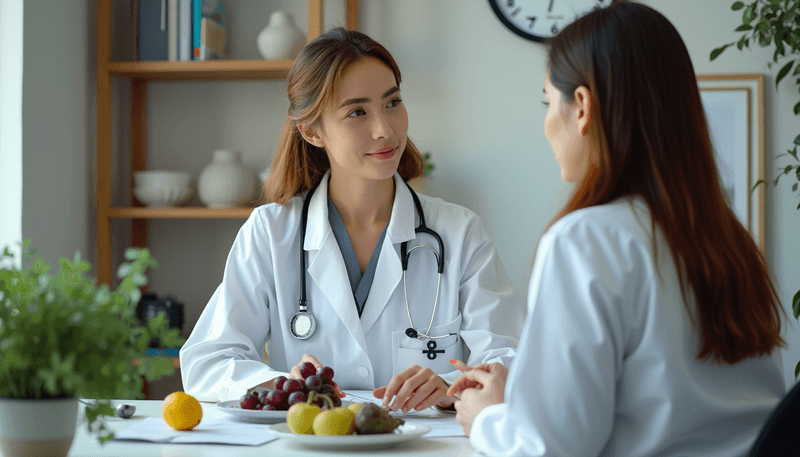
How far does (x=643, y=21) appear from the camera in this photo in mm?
945

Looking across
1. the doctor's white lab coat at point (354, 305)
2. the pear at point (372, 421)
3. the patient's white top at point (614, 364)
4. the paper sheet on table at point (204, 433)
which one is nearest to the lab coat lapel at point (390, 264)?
the doctor's white lab coat at point (354, 305)

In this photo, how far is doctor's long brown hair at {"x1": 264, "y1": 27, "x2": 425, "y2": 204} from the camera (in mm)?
1882

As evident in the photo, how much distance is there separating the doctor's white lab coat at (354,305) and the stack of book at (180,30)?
113cm

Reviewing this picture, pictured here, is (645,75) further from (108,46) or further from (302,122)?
(108,46)

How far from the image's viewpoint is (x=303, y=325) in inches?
71.4

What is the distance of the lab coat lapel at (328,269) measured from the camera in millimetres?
1813

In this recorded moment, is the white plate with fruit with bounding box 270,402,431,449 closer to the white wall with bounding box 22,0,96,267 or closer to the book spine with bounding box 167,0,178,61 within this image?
the white wall with bounding box 22,0,96,267

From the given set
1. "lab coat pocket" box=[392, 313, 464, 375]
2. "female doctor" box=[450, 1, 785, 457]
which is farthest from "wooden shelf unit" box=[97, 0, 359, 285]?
"female doctor" box=[450, 1, 785, 457]

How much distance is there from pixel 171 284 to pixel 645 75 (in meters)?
2.53

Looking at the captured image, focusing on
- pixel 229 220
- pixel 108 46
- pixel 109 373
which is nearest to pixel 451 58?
pixel 229 220

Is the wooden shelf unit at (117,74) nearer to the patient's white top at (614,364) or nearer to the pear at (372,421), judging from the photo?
the pear at (372,421)

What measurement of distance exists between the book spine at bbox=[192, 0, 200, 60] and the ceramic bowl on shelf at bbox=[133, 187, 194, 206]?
0.51m

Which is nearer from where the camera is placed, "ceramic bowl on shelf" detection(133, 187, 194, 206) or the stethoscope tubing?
the stethoscope tubing

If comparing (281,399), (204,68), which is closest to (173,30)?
(204,68)
